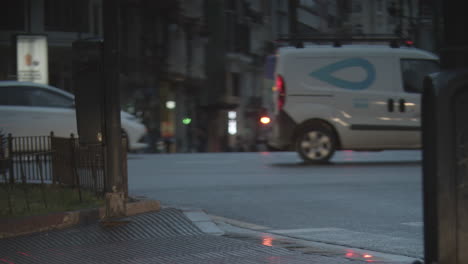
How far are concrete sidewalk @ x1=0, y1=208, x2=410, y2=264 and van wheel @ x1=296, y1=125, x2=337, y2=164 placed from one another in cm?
823

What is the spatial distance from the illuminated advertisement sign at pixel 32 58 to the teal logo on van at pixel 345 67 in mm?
13271

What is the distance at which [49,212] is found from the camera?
821 cm

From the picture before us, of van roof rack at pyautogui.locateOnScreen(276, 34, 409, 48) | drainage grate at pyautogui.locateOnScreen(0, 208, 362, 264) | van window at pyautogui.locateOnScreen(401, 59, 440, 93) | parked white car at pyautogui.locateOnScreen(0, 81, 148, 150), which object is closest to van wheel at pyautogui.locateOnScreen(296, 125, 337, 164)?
van roof rack at pyautogui.locateOnScreen(276, 34, 409, 48)

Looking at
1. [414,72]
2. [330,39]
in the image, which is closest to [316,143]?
[330,39]

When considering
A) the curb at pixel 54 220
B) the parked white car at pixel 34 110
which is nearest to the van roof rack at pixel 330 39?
the parked white car at pixel 34 110

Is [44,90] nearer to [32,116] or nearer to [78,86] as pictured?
[32,116]

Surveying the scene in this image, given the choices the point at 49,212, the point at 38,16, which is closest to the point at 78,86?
the point at 49,212

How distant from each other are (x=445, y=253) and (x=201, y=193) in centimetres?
726

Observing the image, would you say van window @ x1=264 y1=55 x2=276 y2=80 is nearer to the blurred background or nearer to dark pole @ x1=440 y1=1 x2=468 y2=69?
the blurred background

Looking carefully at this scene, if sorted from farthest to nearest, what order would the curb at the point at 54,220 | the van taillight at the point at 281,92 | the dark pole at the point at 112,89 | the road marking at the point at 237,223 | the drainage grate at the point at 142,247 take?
the van taillight at the point at 281,92 < the road marking at the point at 237,223 < the dark pole at the point at 112,89 < the curb at the point at 54,220 < the drainage grate at the point at 142,247

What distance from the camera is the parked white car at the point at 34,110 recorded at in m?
17.4

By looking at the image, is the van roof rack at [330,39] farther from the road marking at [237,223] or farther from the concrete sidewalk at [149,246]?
the concrete sidewalk at [149,246]

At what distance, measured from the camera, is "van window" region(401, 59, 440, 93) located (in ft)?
54.9

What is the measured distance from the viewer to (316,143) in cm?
1633
